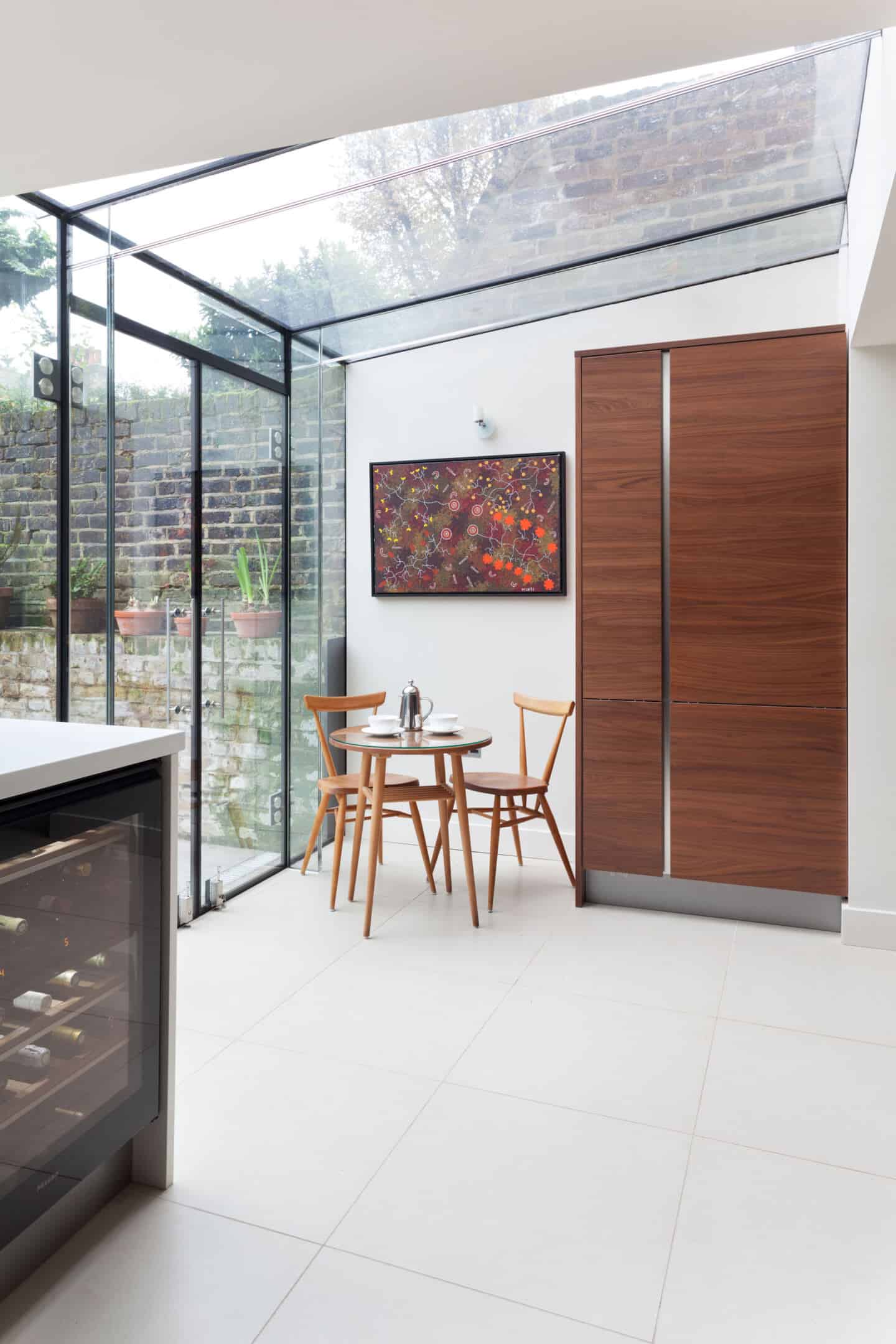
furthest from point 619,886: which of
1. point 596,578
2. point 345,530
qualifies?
point 345,530

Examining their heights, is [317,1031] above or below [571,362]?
below

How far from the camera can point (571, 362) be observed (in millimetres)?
4367

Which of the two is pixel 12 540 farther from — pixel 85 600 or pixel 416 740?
pixel 416 740

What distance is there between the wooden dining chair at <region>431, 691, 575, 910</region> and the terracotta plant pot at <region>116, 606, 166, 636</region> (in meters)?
1.46

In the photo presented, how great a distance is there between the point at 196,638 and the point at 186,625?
0.09 m

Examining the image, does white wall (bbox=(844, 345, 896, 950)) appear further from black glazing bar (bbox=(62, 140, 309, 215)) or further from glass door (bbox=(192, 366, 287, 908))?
glass door (bbox=(192, 366, 287, 908))

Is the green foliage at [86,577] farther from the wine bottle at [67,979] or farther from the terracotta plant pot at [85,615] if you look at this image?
the wine bottle at [67,979]

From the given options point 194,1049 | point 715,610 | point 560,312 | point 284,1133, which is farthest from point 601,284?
point 284,1133

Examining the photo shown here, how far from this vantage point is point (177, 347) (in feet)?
11.3

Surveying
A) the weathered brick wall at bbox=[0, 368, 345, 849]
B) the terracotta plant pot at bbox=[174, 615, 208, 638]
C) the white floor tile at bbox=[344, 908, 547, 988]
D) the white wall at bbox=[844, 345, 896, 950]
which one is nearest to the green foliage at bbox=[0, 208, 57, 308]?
the weathered brick wall at bbox=[0, 368, 345, 849]

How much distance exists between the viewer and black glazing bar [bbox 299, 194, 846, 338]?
351cm

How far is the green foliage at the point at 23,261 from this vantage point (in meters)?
2.63

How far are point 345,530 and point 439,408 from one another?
818mm

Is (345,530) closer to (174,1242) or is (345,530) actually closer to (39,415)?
(39,415)
